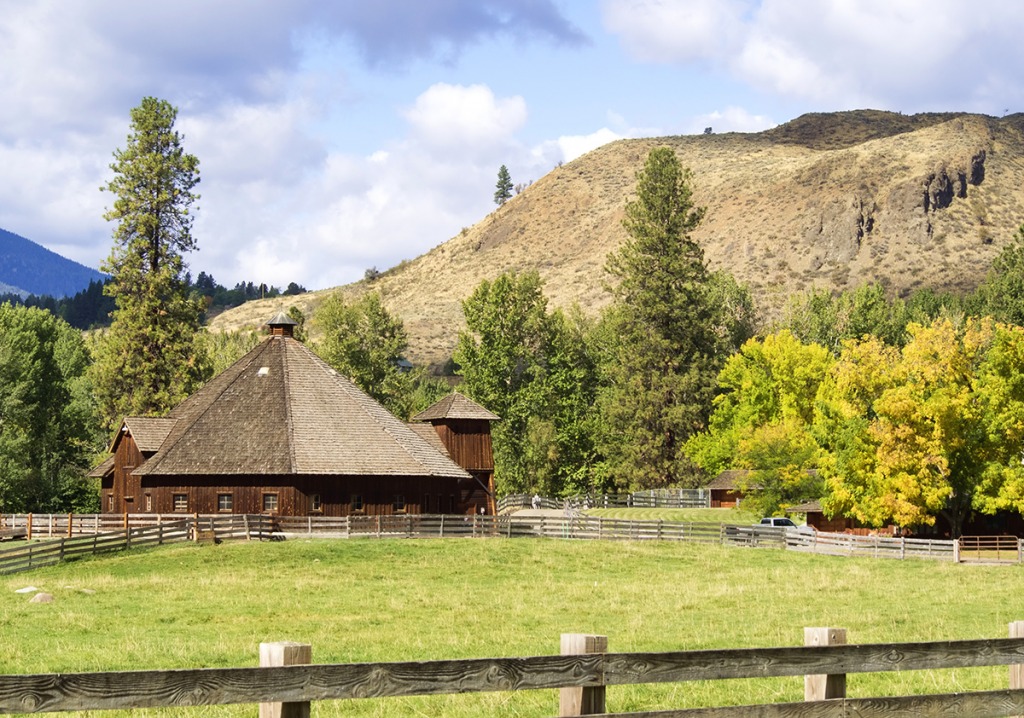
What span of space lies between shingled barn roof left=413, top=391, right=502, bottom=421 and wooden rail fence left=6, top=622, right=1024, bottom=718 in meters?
59.3

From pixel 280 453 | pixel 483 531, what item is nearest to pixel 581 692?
pixel 483 531

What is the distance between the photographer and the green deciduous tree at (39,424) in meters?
76.5

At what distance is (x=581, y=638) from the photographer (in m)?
8.75

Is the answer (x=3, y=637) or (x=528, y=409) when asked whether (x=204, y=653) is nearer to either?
(x=3, y=637)

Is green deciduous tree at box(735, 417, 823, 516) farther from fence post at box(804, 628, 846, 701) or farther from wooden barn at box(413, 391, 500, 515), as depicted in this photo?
fence post at box(804, 628, 846, 701)

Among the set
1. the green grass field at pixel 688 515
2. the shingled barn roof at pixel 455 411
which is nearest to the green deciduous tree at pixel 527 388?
the green grass field at pixel 688 515

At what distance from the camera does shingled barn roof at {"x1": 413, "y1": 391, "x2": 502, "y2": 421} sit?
69.6 m

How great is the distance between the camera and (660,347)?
96.7 meters

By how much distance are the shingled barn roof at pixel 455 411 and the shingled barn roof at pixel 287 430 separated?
4608 mm

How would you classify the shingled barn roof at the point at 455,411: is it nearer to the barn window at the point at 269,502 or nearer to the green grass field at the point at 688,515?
the green grass field at the point at 688,515

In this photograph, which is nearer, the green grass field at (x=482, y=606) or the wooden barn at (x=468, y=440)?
the green grass field at (x=482, y=606)

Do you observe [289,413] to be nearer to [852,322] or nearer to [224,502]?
[224,502]

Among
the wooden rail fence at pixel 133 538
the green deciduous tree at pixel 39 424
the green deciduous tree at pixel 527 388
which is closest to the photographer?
the wooden rail fence at pixel 133 538

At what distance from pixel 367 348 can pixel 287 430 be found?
3838 cm
